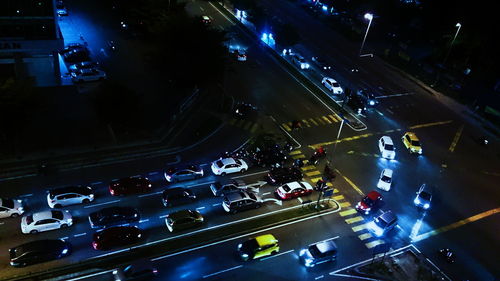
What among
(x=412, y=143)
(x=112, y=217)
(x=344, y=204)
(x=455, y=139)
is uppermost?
(x=455, y=139)

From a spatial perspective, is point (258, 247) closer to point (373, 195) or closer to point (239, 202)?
point (239, 202)

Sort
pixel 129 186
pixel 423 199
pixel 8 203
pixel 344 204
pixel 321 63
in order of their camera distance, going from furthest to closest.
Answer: pixel 321 63
pixel 423 199
pixel 344 204
pixel 129 186
pixel 8 203

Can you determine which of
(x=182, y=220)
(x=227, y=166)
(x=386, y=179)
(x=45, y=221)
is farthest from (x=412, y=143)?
(x=45, y=221)

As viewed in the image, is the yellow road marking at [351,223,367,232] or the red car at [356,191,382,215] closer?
the yellow road marking at [351,223,367,232]

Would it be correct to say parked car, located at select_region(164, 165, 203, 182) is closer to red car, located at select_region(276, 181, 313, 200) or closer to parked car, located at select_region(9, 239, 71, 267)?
red car, located at select_region(276, 181, 313, 200)

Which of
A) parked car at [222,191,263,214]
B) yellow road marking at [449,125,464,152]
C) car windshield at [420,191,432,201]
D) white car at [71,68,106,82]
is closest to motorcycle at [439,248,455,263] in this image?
car windshield at [420,191,432,201]

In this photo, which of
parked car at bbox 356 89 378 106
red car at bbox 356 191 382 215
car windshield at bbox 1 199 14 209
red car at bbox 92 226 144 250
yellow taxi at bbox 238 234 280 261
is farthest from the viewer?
parked car at bbox 356 89 378 106

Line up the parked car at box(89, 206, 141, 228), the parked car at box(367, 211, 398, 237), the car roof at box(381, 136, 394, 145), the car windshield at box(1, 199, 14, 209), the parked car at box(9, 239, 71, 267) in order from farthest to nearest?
the car roof at box(381, 136, 394, 145), the parked car at box(367, 211, 398, 237), the parked car at box(89, 206, 141, 228), the car windshield at box(1, 199, 14, 209), the parked car at box(9, 239, 71, 267)
